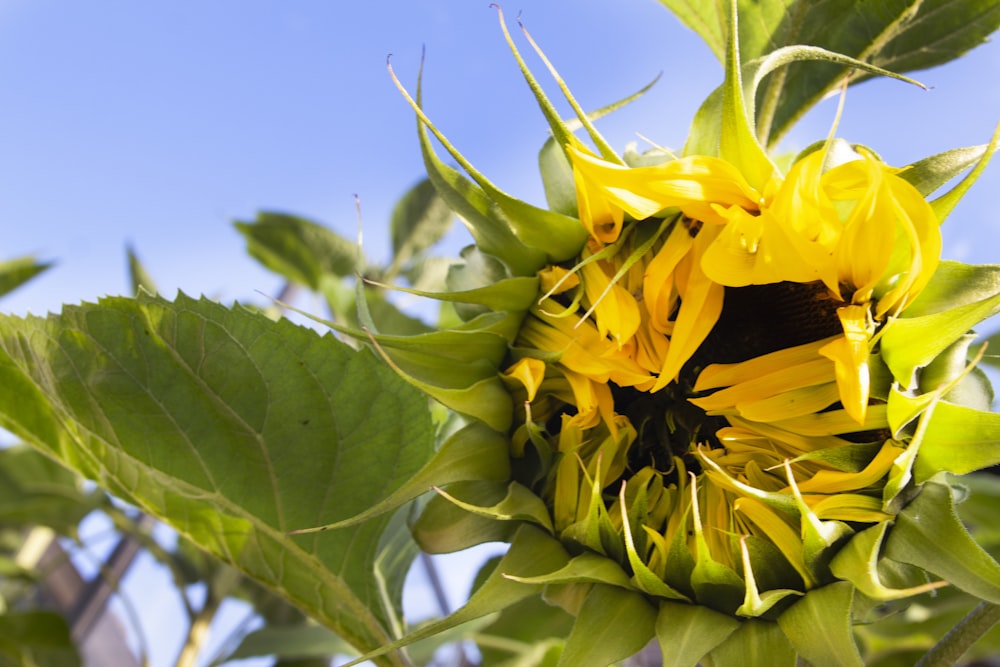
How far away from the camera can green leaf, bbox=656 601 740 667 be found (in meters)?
0.77

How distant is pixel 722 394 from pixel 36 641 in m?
Result: 1.37

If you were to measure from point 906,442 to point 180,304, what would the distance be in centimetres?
63

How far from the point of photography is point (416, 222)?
88.2 inches

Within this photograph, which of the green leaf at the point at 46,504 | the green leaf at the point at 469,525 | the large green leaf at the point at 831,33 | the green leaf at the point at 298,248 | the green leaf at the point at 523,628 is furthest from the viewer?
the green leaf at the point at 298,248

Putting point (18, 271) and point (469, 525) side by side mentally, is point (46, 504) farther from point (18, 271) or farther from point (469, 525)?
point (469, 525)

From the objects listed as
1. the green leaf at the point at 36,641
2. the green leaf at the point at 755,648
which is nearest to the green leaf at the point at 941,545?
the green leaf at the point at 755,648

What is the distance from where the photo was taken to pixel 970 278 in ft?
2.61

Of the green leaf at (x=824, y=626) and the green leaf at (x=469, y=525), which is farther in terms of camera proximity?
the green leaf at (x=469, y=525)

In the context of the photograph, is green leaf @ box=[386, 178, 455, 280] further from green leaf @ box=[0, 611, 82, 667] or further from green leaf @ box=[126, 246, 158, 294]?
green leaf @ box=[0, 611, 82, 667]

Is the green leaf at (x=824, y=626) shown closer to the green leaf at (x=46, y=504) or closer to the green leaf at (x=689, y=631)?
the green leaf at (x=689, y=631)

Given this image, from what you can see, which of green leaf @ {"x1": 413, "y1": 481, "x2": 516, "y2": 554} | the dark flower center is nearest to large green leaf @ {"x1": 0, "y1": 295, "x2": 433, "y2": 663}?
green leaf @ {"x1": 413, "y1": 481, "x2": 516, "y2": 554}

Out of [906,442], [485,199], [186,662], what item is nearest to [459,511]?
[485,199]

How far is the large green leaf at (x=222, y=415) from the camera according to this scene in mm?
956

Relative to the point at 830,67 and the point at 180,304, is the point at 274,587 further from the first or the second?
the point at 830,67
